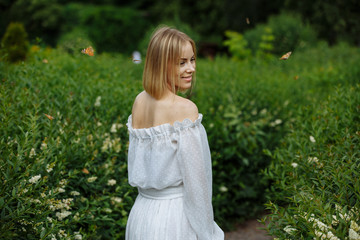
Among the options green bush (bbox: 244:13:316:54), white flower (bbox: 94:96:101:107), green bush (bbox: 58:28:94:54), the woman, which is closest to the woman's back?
the woman

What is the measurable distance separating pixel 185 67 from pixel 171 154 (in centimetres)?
51

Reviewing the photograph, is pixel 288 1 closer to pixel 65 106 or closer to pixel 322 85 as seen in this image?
pixel 322 85

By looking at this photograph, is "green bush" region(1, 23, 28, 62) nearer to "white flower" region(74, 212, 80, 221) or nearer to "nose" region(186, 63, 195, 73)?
"white flower" region(74, 212, 80, 221)

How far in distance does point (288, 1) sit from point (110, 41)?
28.5 ft

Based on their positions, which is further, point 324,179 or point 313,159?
point 313,159

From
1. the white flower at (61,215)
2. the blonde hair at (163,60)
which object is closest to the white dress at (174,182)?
the blonde hair at (163,60)

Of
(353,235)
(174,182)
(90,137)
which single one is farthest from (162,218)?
(90,137)

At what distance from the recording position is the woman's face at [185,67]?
88.8 inches

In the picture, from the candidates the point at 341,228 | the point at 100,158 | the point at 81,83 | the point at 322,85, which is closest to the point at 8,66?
the point at 81,83

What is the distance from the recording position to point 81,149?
133 inches

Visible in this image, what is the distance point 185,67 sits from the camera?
2.28 m

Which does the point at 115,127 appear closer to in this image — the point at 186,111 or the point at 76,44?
the point at 186,111

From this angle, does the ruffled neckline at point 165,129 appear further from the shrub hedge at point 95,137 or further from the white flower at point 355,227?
the white flower at point 355,227

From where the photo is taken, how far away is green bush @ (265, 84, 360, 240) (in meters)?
2.22
